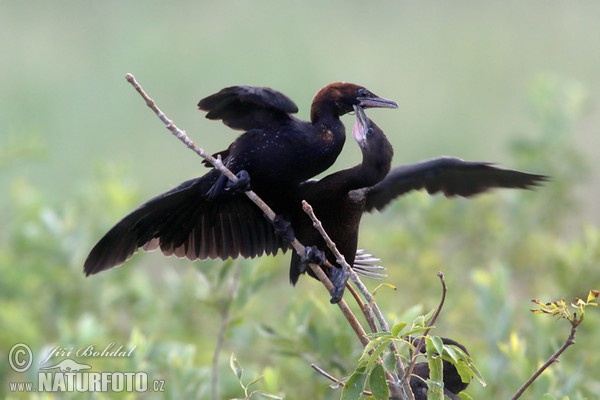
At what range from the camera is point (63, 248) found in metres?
6.92

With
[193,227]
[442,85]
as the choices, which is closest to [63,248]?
[193,227]

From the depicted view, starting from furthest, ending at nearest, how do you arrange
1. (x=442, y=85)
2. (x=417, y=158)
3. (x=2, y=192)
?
(x=442, y=85) → (x=417, y=158) → (x=2, y=192)

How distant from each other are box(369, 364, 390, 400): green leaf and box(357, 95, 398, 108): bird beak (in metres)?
1.56

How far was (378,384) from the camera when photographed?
10.2ft

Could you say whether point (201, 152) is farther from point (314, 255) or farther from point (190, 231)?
point (190, 231)

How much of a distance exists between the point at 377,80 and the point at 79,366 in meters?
7.21

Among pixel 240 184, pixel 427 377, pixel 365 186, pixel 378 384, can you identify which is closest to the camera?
pixel 378 384

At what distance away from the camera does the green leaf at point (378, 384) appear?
10.1 feet

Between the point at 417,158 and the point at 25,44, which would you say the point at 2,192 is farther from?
the point at 25,44

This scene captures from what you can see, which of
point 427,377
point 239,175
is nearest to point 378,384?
point 427,377

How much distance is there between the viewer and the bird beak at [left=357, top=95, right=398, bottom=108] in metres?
4.44
